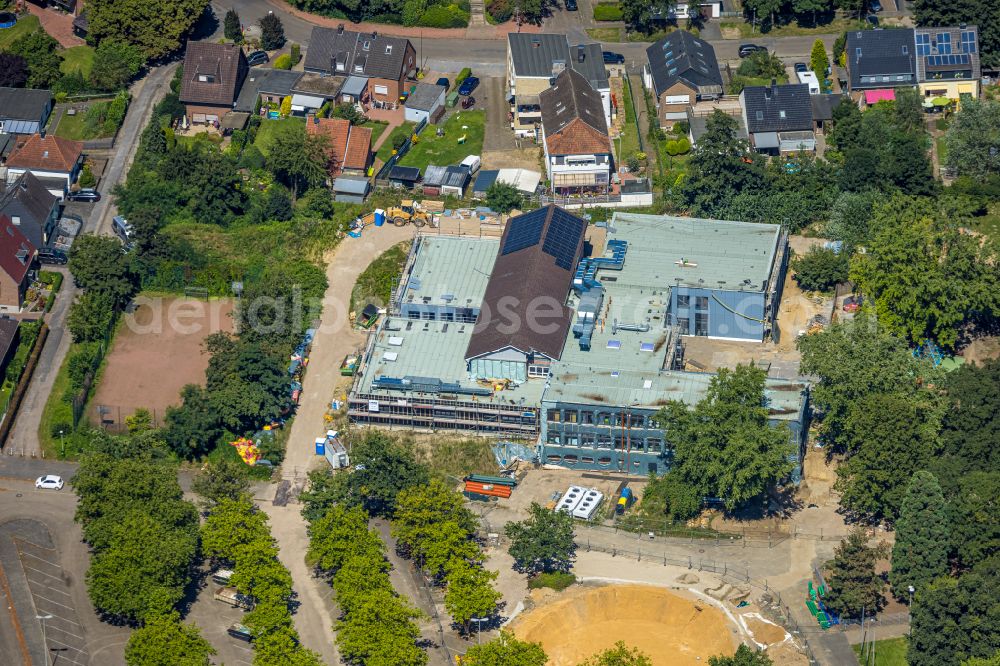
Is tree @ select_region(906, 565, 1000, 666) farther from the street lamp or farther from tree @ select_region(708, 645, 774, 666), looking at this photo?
the street lamp

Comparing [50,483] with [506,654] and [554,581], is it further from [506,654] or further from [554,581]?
[506,654]

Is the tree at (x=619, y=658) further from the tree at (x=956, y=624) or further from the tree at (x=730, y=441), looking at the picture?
the tree at (x=956, y=624)

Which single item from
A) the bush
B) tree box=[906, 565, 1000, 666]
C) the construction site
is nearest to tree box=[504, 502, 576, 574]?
the bush

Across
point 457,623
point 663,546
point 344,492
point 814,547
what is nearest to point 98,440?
point 344,492

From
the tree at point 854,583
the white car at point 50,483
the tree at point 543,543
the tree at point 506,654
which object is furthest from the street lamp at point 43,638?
the tree at point 854,583

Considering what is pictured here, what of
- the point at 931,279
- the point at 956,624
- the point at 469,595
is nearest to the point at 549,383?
the point at 469,595
